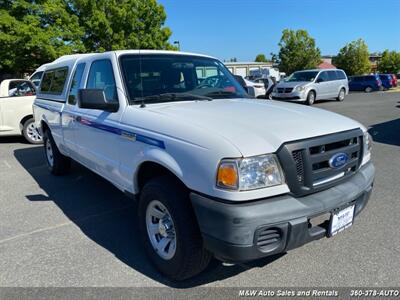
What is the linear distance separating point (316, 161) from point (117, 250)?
2.16m

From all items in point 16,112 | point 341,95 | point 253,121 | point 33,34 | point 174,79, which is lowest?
point 341,95

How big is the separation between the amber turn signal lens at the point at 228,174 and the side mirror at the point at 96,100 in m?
1.58

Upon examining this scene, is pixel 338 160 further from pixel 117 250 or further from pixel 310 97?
pixel 310 97

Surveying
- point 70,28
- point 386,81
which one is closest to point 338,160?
point 70,28

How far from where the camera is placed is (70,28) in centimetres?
2367

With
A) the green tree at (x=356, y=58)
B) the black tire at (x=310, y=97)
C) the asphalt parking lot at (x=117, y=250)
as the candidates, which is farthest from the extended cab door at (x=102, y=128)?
the green tree at (x=356, y=58)

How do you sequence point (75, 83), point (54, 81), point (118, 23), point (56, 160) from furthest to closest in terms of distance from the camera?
point (118, 23), point (56, 160), point (54, 81), point (75, 83)

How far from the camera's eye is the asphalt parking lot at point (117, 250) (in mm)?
3064

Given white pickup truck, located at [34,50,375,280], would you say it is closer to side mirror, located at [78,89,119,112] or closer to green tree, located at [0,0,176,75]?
side mirror, located at [78,89,119,112]

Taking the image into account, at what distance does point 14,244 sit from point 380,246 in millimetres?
3752

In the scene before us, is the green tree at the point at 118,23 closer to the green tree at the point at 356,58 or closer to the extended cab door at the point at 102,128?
the extended cab door at the point at 102,128

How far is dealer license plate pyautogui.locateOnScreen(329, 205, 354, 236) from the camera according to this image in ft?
8.98

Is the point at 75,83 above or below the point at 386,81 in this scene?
above

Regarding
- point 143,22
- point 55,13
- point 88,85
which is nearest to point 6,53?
point 55,13
